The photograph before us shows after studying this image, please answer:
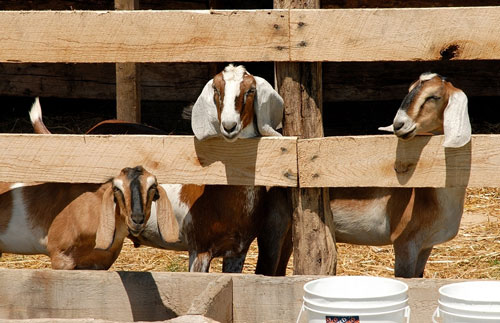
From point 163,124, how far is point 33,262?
10.8 feet

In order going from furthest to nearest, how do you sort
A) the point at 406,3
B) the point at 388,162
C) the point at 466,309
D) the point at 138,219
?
the point at 406,3 → the point at 388,162 → the point at 138,219 → the point at 466,309

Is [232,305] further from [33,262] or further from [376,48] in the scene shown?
[33,262]

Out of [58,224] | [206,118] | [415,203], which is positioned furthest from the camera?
[58,224]

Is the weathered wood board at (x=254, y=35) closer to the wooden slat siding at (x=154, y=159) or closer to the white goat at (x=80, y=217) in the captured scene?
the wooden slat siding at (x=154, y=159)

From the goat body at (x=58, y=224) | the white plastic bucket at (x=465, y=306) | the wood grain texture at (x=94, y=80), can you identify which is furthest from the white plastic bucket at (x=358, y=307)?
the wood grain texture at (x=94, y=80)

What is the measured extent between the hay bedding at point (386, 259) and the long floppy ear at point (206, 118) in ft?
7.10

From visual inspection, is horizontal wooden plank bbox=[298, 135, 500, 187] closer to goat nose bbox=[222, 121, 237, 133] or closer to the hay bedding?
goat nose bbox=[222, 121, 237, 133]

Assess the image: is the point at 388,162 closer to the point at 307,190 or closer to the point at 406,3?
the point at 307,190

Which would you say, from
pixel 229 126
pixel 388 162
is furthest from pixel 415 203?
pixel 229 126

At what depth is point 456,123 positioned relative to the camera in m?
4.14

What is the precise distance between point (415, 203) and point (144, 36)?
188 cm

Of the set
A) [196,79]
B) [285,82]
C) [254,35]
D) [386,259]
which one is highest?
[254,35]

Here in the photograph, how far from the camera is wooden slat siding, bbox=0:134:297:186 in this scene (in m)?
4.23

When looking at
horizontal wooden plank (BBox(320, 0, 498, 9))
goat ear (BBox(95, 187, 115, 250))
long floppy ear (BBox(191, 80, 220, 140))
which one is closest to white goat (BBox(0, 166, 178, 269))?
goat ear (BBox(95, 187, 115, 250))
